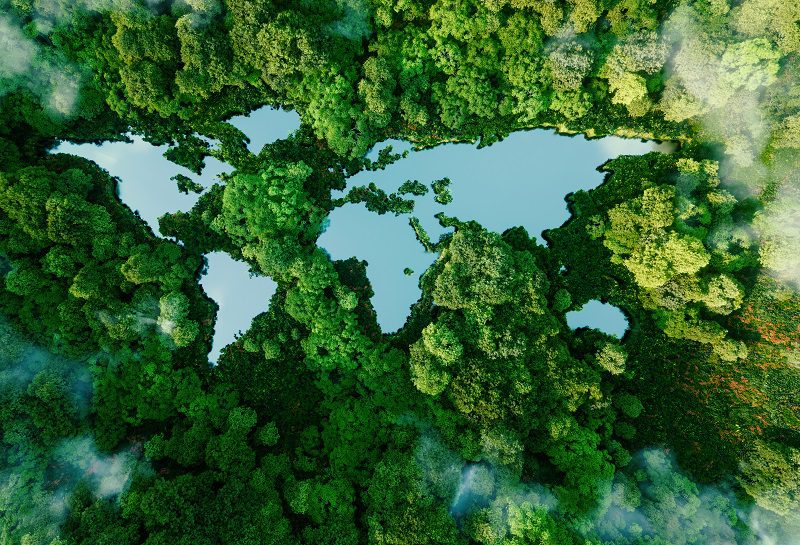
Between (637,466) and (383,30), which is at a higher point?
(383,30)

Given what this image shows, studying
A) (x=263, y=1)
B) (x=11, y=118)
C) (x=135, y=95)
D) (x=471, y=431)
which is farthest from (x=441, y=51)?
(x=11, y=118)

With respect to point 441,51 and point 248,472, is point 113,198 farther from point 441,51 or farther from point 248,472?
point 441,51

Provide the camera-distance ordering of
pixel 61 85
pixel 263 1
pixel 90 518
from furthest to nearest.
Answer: pixel 61 85 → pixel 263 1 → pixel 90 518

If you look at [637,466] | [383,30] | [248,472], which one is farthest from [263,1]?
[637,466]

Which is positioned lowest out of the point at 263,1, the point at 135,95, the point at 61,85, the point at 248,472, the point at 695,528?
the point at 248,472

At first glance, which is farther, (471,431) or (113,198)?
(113,198)

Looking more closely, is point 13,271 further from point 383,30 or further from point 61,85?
point 383,30

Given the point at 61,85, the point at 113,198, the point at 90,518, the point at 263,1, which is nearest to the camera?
the point at 90,518
